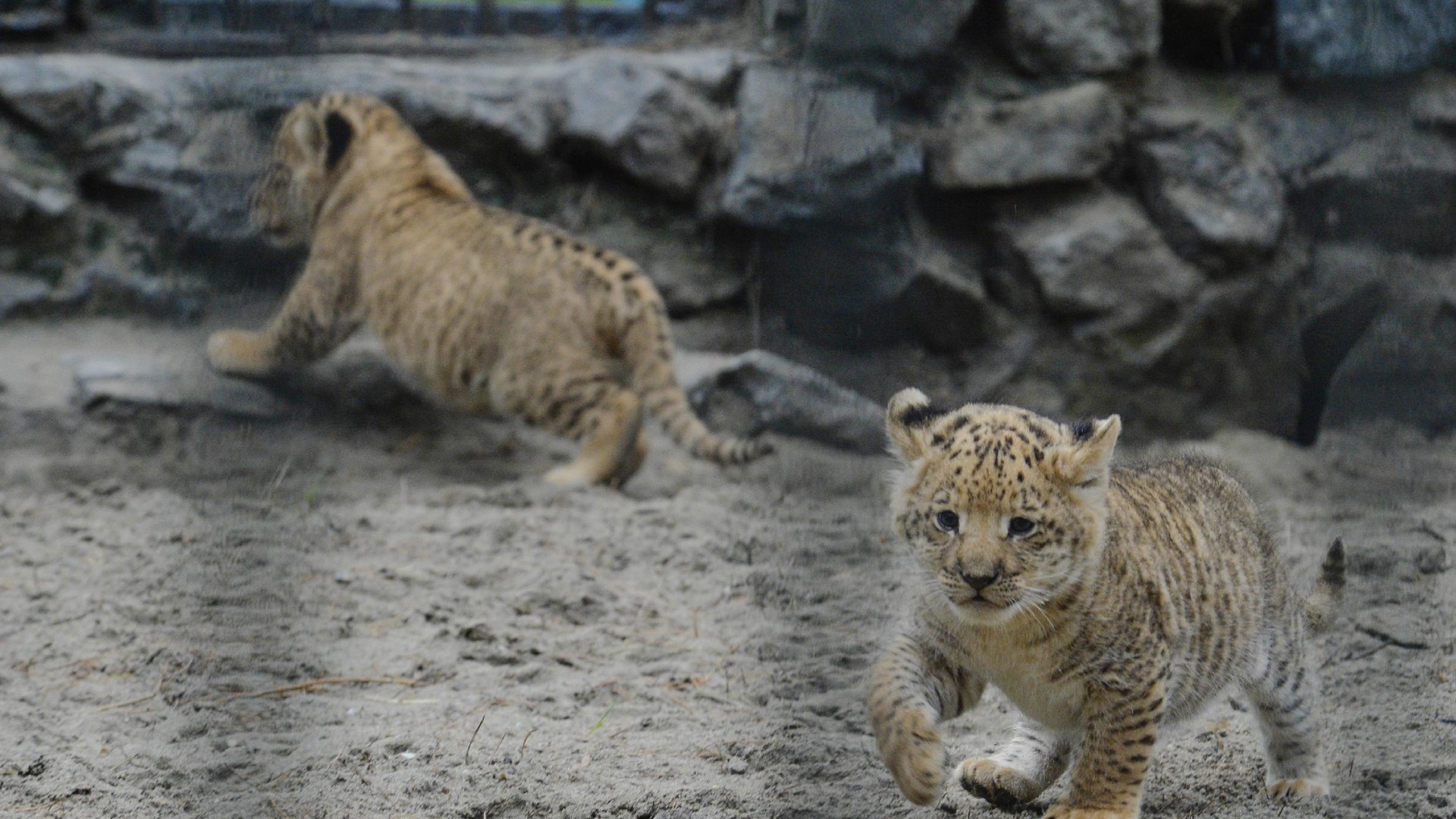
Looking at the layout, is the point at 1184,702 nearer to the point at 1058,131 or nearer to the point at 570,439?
the point at 570,439

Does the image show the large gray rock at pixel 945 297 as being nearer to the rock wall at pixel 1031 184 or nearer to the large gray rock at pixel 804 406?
the rock wall at pixel 1031 184

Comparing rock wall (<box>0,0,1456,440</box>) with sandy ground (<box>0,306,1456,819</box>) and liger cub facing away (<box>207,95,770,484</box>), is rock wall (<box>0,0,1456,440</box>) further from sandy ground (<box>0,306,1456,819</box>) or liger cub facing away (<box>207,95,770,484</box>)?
sandy ground (<box>0,306,1456,819</box>)

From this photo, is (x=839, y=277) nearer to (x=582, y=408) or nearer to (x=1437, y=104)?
(x=582, y=408)

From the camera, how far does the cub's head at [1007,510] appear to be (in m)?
3.21

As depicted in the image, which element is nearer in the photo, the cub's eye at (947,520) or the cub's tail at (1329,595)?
the cub's eye at (947,520)

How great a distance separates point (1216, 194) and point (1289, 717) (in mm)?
4054

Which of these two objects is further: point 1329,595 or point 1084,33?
point 1084,33

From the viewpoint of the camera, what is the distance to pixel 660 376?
6.66 m

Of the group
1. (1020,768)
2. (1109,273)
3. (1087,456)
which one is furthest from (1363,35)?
(1020,768)

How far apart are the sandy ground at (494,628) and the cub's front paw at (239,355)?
0.95ft

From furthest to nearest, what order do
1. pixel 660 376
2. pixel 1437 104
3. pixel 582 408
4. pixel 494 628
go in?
pixel 1437 104
pixel 660 376
pixel 582 408
pixel 494 628

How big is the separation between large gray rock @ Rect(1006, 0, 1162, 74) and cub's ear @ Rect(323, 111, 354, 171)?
3.37m

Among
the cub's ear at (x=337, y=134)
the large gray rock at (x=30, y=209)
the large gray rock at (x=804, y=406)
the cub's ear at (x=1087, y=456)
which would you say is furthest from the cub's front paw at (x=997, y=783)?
the large gray rock at (x=30, y=209)

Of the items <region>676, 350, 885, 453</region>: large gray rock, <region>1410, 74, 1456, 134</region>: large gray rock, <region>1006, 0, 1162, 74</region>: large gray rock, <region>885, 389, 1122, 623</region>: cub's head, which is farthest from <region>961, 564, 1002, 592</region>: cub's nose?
<region>1410, 74, 1456, 134</region>: large gray rock
